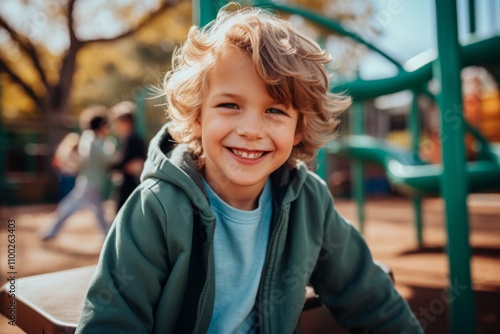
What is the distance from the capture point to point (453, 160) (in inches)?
55.0

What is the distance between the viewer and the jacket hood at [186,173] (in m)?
0.96

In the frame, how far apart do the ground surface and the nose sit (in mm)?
1124

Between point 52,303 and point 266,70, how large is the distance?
84 cm

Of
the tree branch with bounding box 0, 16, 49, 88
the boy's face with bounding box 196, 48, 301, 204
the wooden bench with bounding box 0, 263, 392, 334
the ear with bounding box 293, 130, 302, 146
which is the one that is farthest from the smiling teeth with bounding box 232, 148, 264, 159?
the tree branch with bounding box 0, 16, 49, 88

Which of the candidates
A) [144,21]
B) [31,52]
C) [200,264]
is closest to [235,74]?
[200,264]

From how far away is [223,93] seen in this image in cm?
98

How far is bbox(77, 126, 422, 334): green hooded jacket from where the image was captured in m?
0.86

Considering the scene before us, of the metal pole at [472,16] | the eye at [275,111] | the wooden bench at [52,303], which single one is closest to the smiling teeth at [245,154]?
the eye at [275,111]

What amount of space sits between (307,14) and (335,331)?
1598 mm

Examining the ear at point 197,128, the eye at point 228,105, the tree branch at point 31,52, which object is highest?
the tree branch at point 31,52

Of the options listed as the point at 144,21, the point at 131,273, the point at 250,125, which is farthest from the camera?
the point at 144,21

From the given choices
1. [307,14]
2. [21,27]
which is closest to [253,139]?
[307,14]

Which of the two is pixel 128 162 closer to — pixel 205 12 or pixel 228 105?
pixel 205 12

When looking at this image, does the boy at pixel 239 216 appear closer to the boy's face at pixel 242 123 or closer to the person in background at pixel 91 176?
the boy's face at pixel 242 123
